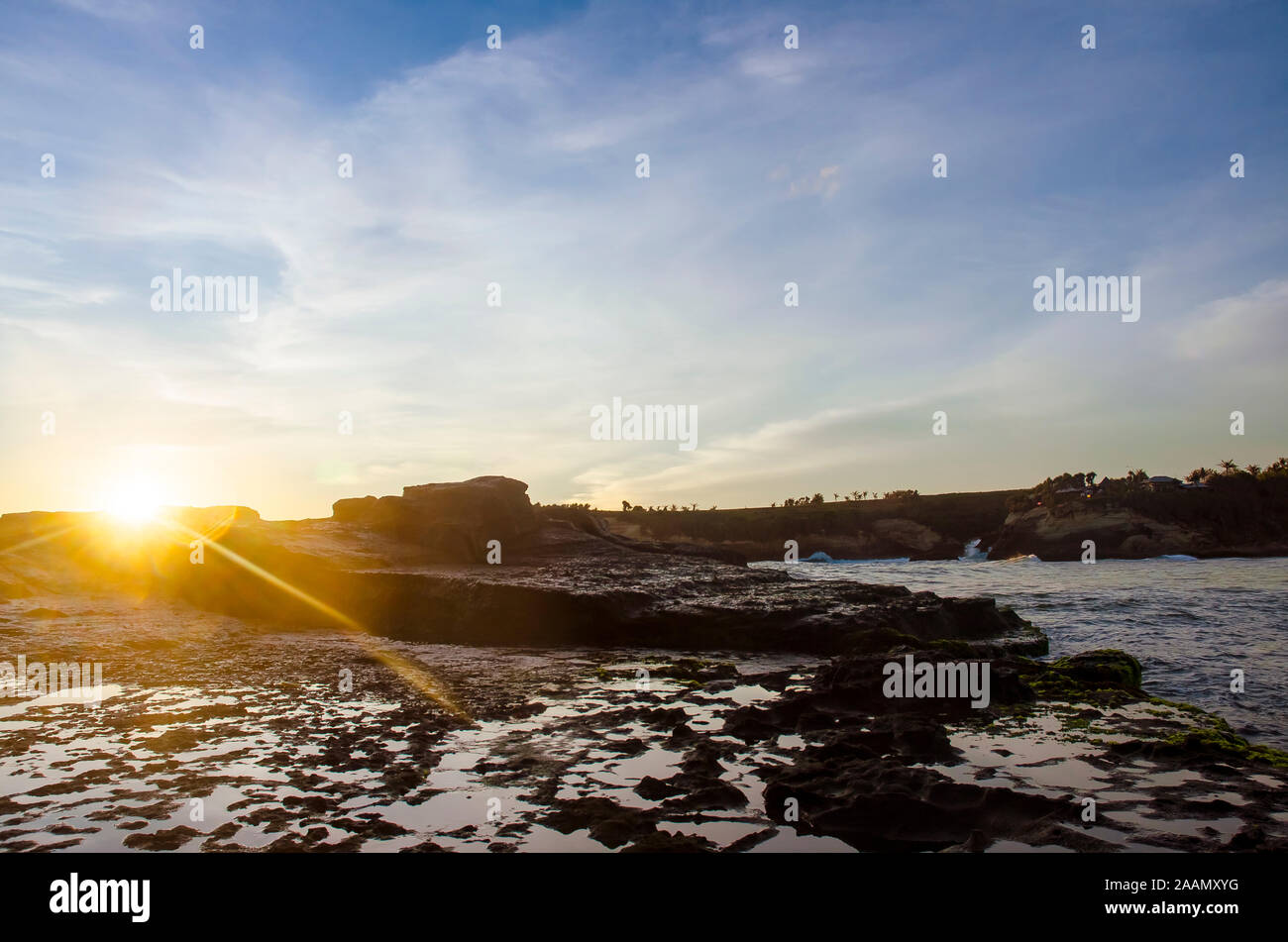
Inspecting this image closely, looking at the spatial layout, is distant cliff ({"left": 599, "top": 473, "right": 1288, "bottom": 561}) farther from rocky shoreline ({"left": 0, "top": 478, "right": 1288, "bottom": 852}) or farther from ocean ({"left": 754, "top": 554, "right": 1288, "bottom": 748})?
rocky shoreline ({"left": 0, "top": 478, "right": 1288, "bottom": 852})

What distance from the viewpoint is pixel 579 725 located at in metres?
8.36

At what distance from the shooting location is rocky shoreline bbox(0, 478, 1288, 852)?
5.41 m

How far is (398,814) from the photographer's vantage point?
220 inches

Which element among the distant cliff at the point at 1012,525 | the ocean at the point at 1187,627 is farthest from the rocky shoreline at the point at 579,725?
the distant cliff at the point at 1012,525

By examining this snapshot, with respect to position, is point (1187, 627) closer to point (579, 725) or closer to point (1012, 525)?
point (579, 725)

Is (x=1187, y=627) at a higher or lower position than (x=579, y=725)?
lower

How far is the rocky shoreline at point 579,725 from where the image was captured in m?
5.41

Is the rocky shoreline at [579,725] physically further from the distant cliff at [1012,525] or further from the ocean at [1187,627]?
the distant cliff at [1012,525]

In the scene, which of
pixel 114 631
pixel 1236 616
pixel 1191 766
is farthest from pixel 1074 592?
pixel 114 631

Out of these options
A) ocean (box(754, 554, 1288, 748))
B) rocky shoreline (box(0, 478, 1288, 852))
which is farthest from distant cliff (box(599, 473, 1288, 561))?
rocky shoreline (box(0, 478, 1288, 852))

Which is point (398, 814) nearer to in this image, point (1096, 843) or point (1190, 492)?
point (1096, 843)

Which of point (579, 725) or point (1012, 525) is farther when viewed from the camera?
point (1012, 525)

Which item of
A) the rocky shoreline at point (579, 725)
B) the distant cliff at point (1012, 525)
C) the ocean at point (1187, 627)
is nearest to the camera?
the rocky shoreline at point (579, 725)

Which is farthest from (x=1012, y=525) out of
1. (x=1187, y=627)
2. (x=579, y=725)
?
(x=579, y=725)
